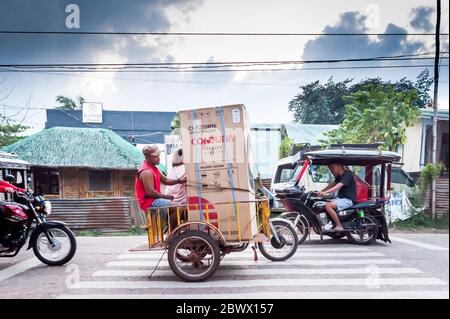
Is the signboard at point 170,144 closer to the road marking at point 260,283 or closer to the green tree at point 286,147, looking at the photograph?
the road marking at point 260,283

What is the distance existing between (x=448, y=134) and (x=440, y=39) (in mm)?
526

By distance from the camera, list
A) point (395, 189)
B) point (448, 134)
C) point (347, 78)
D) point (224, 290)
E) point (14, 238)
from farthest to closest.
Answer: point (395, 189), point (14, 238), point (224, 290), point (347, 78), point (448, 134)

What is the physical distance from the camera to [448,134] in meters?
1.56

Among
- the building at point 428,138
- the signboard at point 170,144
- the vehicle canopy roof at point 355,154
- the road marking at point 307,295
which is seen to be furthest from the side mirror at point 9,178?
the building at point 428,138

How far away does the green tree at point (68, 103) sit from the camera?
2031 millimetres

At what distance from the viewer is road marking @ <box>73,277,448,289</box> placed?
2.44 m

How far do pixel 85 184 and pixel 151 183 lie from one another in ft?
6.46

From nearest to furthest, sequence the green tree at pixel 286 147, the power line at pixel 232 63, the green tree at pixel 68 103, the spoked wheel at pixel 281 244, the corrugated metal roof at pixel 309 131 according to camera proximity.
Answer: the power line at pixel 232 63 < the green tree at pixel 68 103 < the corrugated metal roof at pixel 309 131 < the spoked wheel at pixel 281 244 < the green tree at pixel 286 147

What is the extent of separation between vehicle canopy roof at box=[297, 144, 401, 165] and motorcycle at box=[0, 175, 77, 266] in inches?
124

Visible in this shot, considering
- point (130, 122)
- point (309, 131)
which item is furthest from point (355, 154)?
point (130, 122)

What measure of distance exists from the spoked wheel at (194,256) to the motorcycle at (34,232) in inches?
51.1

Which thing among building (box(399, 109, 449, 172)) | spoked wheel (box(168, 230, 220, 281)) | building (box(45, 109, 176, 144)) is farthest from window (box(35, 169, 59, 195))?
building (box(399, 109, 449, 172))
